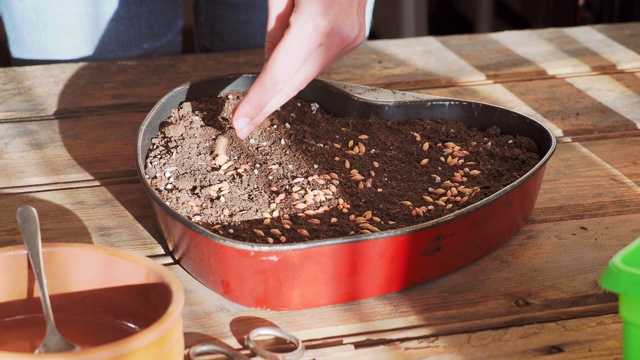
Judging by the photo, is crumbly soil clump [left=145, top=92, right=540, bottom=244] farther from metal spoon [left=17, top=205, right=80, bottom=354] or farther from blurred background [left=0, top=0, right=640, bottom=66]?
blurred background [left=0, top=0, right=640, bottom=66]

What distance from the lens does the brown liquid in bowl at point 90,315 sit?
2.22 ft

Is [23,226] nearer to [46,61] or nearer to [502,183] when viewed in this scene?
[502,183]

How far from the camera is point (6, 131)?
1.19 m

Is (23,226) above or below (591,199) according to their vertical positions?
above

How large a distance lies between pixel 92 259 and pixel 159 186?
0.72 feet

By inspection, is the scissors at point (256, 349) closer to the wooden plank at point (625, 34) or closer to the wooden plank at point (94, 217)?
the wooden plank at point (94, 217)

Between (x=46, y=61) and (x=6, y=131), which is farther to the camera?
(x=46, y=61)

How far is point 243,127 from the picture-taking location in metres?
0.96

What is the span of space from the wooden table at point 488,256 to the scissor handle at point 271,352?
0.07ft

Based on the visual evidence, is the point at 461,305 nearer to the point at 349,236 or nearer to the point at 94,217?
the point at 349,236

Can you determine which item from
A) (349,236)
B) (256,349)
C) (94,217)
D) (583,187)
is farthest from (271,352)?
(583,187)

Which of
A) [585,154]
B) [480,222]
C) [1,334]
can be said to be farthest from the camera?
[585,154]

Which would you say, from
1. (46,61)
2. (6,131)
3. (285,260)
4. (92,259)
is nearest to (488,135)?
(285,260)

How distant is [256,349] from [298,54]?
376mm
